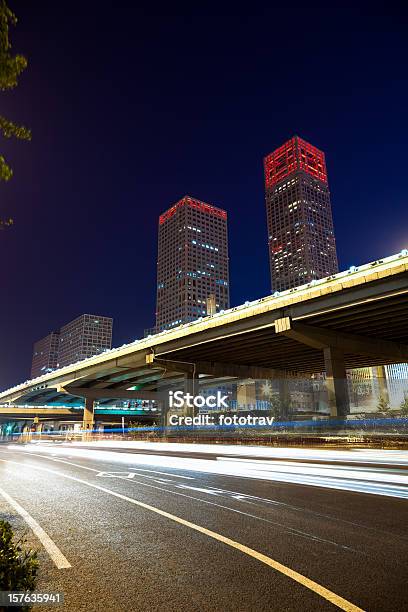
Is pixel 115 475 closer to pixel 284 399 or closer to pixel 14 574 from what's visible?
pixel 14 574

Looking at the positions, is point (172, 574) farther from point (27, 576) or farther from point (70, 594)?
point (27, 576)

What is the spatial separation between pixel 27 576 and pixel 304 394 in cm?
5630

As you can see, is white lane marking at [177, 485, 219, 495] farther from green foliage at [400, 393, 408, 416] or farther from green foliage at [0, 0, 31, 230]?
green foliage at [400, 393, 408, 416]

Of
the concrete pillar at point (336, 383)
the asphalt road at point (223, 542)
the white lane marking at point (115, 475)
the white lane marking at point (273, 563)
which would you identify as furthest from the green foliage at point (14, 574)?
the concrete pillar at point (336, 383)

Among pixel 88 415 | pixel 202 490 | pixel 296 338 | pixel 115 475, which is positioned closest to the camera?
pixel 202 490

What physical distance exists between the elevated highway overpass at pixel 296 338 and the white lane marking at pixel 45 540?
30.5 meters

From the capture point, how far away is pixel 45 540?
20.4 feet

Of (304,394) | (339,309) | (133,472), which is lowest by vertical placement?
(133,472)

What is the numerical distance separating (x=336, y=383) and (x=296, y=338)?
6685mm

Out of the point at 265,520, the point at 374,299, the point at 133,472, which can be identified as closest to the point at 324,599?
the point at 265,520

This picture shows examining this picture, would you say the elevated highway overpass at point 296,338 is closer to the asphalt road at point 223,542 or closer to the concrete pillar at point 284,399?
the concrete pillar at point 284,399

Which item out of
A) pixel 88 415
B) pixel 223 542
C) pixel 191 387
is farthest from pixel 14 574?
pixel 88 415

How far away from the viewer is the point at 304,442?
3131 centimetres

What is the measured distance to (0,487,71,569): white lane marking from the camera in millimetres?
5160
